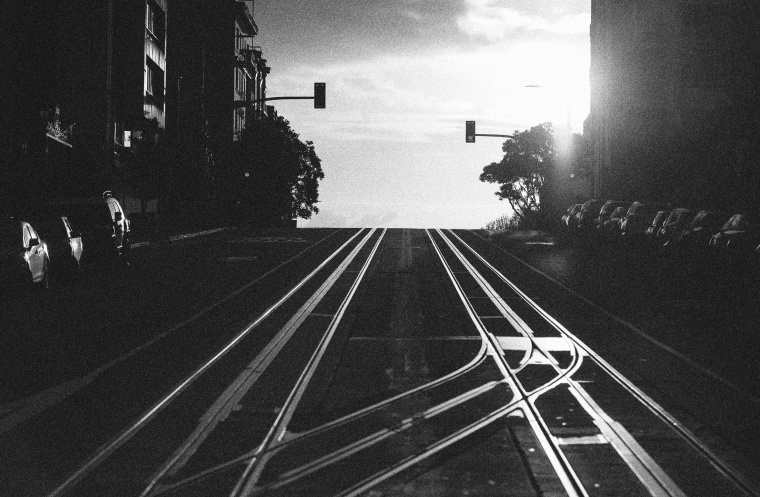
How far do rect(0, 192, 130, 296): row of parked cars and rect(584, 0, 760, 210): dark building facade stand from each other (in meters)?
28.6

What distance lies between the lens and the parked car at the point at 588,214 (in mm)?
48263

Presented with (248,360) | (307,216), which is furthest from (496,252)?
(307,216)

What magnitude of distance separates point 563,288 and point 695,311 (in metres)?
4.97

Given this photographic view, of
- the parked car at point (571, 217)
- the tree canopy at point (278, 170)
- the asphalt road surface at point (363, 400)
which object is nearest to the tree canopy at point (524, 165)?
the tree canopy at point (278, 170)

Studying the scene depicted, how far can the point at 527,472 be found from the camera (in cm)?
695

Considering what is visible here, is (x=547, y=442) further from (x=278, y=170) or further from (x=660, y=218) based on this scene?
(x=278, y=170)

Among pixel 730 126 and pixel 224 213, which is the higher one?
pixel 730 126

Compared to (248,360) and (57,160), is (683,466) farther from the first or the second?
(57,160)

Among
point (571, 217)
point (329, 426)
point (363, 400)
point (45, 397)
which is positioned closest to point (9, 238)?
point (45, 397)

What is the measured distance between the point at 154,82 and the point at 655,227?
164ft

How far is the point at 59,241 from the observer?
25688 millimetres

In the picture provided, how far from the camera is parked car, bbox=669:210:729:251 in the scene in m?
27.5

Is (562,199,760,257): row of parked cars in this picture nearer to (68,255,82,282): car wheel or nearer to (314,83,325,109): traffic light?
(314,83,325,109): traffic light

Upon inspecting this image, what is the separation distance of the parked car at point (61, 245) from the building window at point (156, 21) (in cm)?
4765
